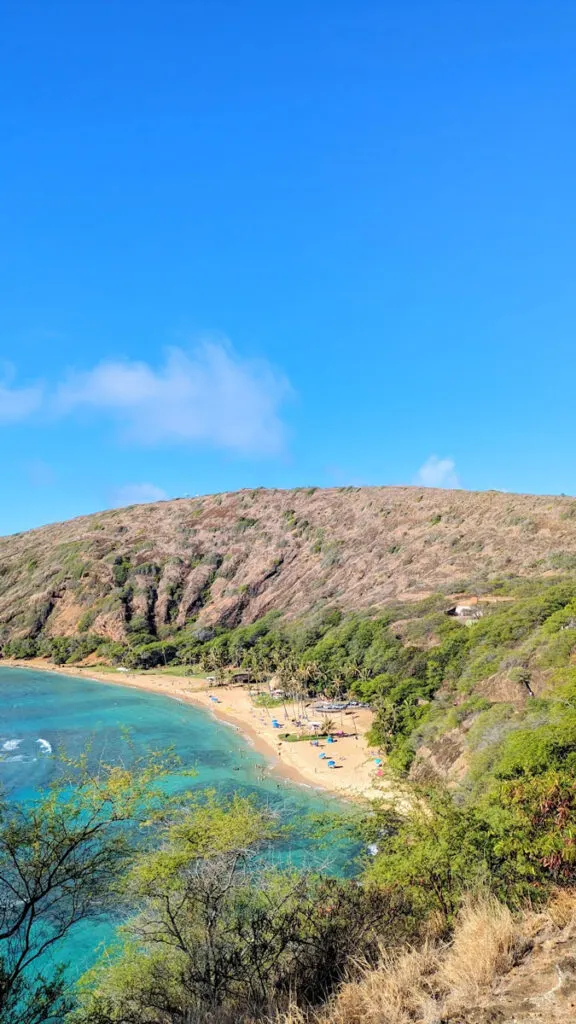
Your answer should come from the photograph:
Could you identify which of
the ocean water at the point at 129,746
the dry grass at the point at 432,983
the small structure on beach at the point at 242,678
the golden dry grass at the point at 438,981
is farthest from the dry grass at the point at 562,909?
the small structure on beach at the point at 242,678

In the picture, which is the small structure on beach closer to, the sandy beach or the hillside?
the sandy beach

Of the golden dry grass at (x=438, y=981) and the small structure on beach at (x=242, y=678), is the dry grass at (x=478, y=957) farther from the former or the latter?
the small structure on beach at (x=242, y=678)

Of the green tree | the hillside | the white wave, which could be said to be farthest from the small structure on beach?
the green tree

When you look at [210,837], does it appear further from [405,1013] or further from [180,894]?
[405,1013]

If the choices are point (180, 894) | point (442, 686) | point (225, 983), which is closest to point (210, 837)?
point (180, 894)

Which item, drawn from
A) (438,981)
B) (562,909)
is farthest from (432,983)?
(562,909)
